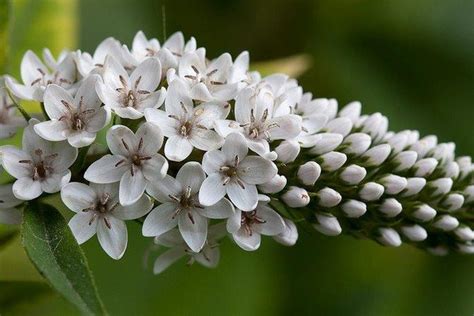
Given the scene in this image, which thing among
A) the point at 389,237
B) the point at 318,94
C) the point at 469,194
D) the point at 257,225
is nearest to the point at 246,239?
the point at 257,225

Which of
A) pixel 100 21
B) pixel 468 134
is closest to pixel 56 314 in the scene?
pixel 100 21

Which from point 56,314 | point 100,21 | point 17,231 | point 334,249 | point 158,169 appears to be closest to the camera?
point 158,169

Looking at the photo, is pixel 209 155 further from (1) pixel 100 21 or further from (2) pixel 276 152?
(1) pixel 100 21

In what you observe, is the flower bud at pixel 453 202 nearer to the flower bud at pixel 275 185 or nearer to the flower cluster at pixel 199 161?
the flower cluster at pixel 199 161

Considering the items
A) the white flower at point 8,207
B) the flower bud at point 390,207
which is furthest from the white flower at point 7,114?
the flower bud at point 390,207

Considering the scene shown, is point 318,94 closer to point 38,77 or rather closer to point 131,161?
point 38,77

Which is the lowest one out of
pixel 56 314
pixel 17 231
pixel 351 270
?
pixel 56 314

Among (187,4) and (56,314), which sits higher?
(187,4)
